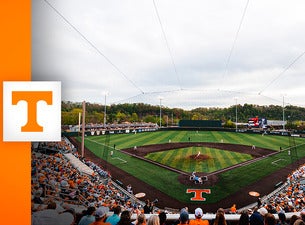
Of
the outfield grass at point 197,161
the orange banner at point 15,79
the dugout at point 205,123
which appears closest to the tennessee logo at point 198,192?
the outfield grass at point 197,161

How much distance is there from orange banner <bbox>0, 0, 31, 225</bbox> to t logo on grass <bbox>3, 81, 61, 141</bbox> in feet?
0.66

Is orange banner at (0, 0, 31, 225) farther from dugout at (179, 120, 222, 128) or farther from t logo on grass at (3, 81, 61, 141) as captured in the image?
dugout at (179, 120, 222, 128)

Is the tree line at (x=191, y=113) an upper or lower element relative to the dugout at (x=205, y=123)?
upper

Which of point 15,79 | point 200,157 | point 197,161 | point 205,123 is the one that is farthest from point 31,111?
point 205,123

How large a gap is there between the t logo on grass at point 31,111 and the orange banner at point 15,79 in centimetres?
20

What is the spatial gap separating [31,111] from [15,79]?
0.73 metres

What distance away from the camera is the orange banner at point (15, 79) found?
449 cm

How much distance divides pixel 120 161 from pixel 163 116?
57.1 meters

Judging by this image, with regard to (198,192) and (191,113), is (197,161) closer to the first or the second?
(198,192)

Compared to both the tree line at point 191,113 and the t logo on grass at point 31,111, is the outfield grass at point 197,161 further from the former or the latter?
the tree line at point 191,113

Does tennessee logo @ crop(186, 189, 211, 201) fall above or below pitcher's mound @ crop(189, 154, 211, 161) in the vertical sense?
below

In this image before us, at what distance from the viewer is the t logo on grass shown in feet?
14.6

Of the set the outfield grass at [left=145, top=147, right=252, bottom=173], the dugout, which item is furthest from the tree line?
the outfield grass at [left=145, top=147, right=252, bottom=173]

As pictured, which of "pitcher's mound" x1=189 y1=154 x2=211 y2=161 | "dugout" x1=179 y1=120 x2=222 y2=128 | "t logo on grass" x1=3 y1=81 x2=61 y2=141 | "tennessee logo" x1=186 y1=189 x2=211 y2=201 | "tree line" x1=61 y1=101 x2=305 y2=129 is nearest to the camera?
"t logo on grass" x1=3 y1=81 x2=61 y2=141
